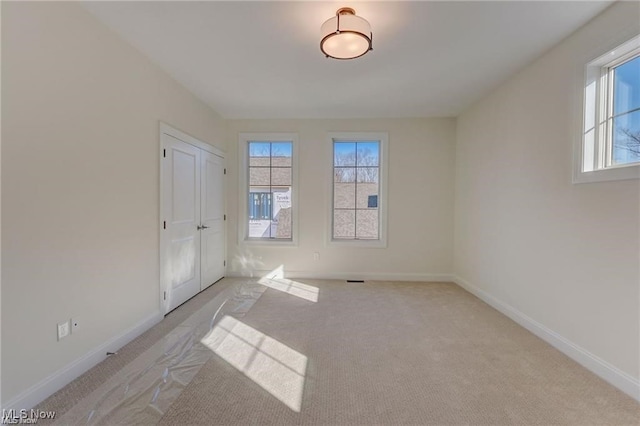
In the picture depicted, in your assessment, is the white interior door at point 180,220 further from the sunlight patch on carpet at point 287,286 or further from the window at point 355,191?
the window at point 355,191

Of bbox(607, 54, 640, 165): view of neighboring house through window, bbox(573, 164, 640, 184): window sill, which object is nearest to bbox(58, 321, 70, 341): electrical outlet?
bbox(573, 164, 640, 184): window sill

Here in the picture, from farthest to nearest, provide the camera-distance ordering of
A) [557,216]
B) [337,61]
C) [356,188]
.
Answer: [356,188]
[337,61]
[557,216]

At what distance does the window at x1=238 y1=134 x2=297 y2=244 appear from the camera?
479 cm

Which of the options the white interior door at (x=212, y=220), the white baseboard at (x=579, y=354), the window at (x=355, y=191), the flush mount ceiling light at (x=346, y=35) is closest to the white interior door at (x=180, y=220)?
the white interior door at (x=212, y=220)

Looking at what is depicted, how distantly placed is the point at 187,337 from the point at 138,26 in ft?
8.75

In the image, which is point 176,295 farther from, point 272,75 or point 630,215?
point 630,215

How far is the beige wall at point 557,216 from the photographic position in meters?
1.93

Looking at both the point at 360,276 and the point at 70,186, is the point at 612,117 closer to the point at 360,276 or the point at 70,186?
the point at 360,276

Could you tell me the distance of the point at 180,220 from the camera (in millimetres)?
3383

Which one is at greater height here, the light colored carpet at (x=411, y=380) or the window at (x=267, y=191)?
the window at (x=267, y=191)

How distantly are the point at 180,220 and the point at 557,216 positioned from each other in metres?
3.86

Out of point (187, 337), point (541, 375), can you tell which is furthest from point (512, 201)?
point (187, 337)

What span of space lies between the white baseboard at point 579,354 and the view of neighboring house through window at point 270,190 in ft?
10.6

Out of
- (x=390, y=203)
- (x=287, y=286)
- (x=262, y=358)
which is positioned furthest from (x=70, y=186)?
(x=390, y=203)
